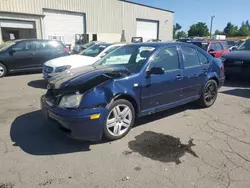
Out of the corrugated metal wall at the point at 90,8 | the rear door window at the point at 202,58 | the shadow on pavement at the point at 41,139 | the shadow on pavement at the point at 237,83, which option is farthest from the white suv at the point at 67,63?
the corrugated metal wall at the point at 90,8

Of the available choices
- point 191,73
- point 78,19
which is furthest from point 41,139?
point 78,19

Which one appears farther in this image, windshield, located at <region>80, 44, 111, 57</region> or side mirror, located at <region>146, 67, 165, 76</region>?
windshield, located at <region>80, 44, 111, 57</region>

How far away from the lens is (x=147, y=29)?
32.8 metres

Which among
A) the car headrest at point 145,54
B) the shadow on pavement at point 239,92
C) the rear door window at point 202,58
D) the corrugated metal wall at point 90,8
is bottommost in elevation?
the shadow on pavement at point 239,92

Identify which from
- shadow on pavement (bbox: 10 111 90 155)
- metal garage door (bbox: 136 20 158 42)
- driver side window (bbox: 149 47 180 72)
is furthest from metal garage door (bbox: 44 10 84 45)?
driver side window (bbox: 149 47 180 72)

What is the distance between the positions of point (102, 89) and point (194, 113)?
2.59 m

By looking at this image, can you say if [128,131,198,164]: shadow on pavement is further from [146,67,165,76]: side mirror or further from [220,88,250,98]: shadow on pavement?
[220,88,250,98]: shadow on pavement

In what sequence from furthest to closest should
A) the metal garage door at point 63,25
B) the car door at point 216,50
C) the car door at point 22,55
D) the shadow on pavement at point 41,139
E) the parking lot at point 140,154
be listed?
the metal garage door at point 63,25 → the car door at point 216,50 → the car door at point 22,55 → the shadow on pavement at point 41,139 → the parking lot at point 140,154

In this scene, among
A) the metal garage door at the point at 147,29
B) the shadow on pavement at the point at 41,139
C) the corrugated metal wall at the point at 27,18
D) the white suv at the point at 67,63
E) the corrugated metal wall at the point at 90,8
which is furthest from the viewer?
the metal garage door at the point at 147,29

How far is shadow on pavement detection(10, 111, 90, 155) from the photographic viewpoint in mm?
3490

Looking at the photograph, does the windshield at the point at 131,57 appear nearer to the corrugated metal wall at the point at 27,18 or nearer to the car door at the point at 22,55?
the car door at the point at 22,55

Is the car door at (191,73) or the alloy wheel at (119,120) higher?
the car door at (191,73)

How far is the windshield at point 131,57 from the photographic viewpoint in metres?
4.22

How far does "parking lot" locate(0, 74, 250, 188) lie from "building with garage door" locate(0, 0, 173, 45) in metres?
18.6
